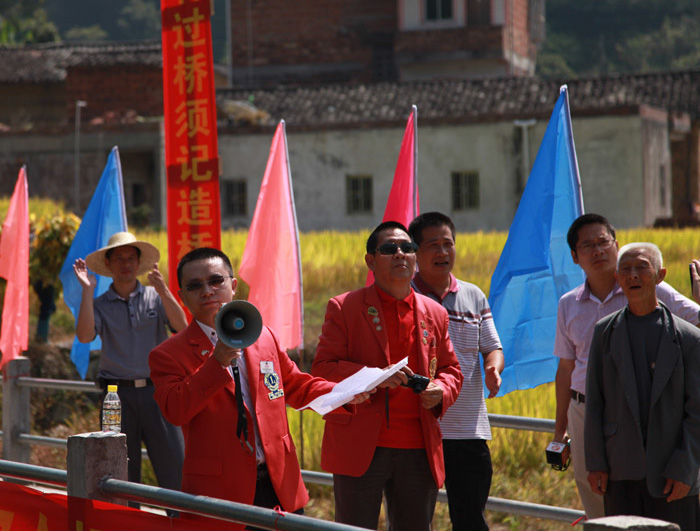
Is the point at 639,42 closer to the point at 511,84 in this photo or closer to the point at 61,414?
the point at 511,84

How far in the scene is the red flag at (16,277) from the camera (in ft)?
28.5

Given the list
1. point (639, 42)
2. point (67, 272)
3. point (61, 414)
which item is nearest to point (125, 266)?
point (67, 272)

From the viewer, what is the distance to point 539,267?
21.2ft

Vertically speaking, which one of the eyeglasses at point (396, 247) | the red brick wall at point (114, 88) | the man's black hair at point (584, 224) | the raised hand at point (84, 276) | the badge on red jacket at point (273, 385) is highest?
the red brick wall at point (114, 88)

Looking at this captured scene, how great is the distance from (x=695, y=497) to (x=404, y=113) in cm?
2497

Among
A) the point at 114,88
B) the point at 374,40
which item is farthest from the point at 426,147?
the point at 374,40

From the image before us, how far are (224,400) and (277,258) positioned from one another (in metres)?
3.81

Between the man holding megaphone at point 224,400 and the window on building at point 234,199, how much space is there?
25998mm

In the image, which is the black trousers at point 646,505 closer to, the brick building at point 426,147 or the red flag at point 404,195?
the red flag at point 404,195

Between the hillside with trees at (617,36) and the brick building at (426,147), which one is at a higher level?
the hillside with trees at (617,36)

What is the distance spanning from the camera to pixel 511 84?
29438 mm

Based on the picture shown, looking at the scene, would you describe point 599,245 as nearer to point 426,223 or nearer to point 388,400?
point 426,223

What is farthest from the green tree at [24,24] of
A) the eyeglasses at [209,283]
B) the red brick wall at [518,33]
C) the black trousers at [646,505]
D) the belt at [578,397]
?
the black trousers at [646,505]

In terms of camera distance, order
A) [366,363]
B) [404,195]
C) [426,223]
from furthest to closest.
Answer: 1. [404,195]
2. [426,223]
3. [366,363]
